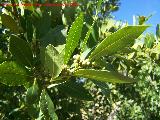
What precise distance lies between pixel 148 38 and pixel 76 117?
3.13ft

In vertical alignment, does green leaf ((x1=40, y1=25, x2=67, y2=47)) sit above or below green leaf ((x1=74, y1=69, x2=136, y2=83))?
above

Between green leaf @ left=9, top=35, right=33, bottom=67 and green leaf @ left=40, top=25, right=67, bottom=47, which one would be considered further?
green leaf @ left=40, top=25, right=67, bottom=47

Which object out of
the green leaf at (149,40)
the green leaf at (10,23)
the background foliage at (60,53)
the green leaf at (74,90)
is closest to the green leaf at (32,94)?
the background foliage at (60,53)

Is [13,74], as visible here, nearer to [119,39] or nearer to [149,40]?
[119,39]

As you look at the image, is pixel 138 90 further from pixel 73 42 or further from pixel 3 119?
pixel 73 42

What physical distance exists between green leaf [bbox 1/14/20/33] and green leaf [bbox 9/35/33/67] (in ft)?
0.96

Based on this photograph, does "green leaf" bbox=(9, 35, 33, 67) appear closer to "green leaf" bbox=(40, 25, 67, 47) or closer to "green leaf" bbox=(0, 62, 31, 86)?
"green leaf" bbox=(0, 62, 31, 86)

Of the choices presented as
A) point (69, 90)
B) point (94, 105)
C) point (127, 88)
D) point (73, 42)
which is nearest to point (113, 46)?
point (73, 42)

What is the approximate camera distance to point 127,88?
695 centimetres

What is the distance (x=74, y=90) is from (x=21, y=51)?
0.87 ft

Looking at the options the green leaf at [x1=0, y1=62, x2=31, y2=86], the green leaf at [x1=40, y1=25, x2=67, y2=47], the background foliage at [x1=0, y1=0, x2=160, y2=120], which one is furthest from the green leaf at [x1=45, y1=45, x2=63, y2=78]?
the green leaf at [x1=40, y1=25, x2=67, y2=47]

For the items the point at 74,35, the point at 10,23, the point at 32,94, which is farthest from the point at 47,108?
the point at 10,23

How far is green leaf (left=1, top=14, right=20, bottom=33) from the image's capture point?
1.49m

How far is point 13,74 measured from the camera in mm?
1196
